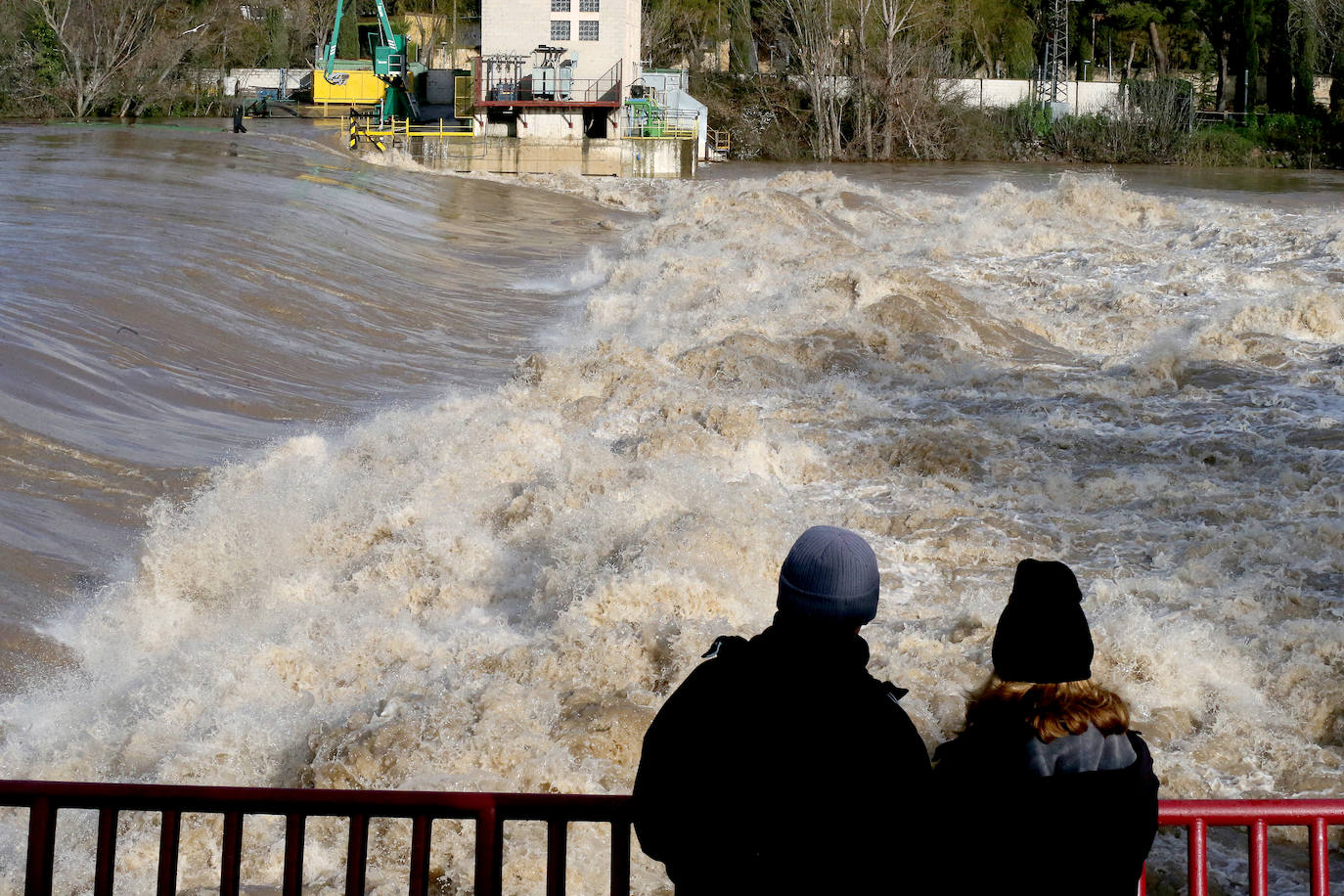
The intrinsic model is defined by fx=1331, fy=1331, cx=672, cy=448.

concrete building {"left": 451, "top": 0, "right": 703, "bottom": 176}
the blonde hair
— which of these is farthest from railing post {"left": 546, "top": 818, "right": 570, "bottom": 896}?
concrete building {"left": 451, "top": 0, "right": 703, "bottom": 176}

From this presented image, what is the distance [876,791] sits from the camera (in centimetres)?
237

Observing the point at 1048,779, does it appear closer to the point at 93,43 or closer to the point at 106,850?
the point at 106,850

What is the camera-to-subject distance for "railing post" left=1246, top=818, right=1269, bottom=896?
3053 millimetres

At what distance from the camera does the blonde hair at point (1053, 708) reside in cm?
262

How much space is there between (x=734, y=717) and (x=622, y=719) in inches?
150

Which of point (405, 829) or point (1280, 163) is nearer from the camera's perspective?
point (405, 829)

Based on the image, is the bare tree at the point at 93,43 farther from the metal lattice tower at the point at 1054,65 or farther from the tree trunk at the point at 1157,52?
the tree trunk at the point at 1157,52

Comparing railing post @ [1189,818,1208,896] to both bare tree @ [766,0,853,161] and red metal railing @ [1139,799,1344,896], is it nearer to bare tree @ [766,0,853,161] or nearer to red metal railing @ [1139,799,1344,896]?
red metal railing @ [1139,799,1344,896]

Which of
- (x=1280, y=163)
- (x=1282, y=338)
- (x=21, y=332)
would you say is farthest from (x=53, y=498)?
(x=1280, y=163)

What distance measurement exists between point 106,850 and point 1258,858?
2660mm

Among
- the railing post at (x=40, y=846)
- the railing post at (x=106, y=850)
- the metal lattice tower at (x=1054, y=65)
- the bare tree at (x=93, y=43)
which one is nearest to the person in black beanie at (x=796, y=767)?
the railing post at (x=106, y=850)

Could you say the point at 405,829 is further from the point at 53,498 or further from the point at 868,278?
the point at 868,278

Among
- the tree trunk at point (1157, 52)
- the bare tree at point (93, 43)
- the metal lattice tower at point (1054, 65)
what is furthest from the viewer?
the tree trunk at point (1157, 52)

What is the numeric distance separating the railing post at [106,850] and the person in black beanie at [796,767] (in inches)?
51.6
